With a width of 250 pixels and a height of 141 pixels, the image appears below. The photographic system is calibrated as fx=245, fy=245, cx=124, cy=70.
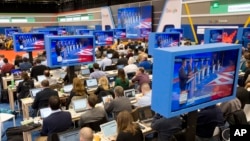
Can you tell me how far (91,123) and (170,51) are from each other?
8.43ft

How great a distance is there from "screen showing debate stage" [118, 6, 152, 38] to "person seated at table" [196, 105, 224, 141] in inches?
640

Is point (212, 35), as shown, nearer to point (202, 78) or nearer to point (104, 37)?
point (104, 37)

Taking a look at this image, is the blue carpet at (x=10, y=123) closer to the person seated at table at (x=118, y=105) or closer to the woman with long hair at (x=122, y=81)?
the person seated at table at (x=118, y=105)

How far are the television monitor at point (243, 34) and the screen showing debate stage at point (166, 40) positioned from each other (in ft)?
10.9

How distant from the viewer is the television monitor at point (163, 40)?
1010 centimetres

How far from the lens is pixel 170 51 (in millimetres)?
2488

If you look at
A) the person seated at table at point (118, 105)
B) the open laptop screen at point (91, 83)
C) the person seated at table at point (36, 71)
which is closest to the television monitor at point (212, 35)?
the open laptop screen at point (91, 83)

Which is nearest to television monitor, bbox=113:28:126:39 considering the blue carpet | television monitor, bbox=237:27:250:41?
television monitor, bbox=237:27:250:41

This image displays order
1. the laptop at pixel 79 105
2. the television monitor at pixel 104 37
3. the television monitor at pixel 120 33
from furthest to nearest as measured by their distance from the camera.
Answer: the television monitor at pixel 120 33 < the television monitor at pixel 104 37 < the laptop at pixel 79 105

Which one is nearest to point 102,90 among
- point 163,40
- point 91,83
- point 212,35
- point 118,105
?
point 91,83

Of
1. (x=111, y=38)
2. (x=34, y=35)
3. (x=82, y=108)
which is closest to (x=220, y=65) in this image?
(x=82, y=108)

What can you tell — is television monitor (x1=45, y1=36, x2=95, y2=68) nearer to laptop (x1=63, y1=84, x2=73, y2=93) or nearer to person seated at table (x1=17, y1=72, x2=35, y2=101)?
laptop (x1=63, y1=84, x2=73, y2=93)

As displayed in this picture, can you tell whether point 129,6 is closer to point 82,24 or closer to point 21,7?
point 82,24

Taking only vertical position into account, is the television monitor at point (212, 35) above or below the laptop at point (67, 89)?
above
